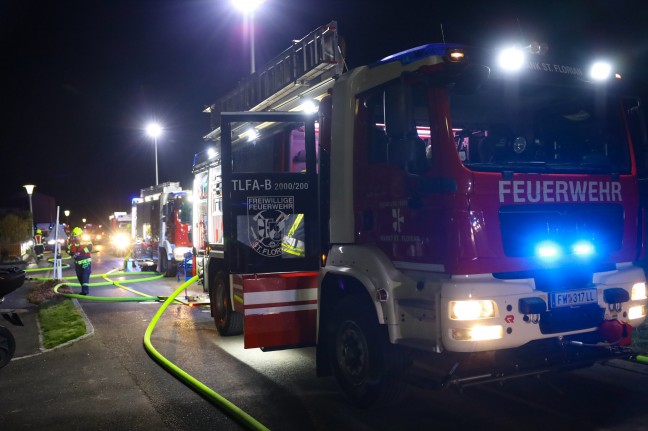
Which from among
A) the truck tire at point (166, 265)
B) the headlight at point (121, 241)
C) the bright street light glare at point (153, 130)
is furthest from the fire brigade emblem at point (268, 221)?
the headlight at point (121, 241)

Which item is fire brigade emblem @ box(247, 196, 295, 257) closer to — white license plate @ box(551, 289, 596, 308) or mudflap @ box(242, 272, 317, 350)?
mudflap @ box(242, 272, 317, 350)

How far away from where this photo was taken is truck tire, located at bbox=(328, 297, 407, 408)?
15.8 feet

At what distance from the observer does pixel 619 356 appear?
479 centimetres

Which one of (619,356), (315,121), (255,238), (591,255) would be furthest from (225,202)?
(619,356)

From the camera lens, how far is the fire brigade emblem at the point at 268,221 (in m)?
6.17

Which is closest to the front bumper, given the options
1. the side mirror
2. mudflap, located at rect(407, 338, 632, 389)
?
mudflap, located at rect(407, 338, 632, 389)

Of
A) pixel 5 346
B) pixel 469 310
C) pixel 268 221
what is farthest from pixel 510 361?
pixel 5 346

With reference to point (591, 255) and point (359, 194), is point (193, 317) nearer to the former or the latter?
point (359, 194)

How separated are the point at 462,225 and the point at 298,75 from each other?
3.05 metres

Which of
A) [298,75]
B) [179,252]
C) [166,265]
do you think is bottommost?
[166,265]

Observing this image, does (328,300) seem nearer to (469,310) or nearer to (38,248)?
(469,310)

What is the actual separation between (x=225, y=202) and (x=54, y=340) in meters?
4.16

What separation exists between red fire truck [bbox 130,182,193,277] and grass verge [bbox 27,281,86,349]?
166 inches

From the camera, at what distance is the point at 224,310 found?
334 inches
